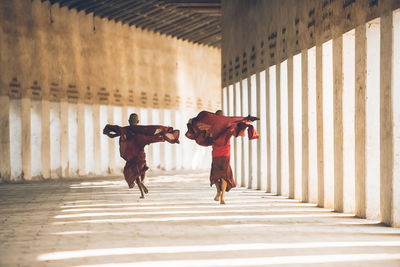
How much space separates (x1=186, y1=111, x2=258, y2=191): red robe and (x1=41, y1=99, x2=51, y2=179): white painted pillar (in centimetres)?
739

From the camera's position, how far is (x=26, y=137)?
13.8m

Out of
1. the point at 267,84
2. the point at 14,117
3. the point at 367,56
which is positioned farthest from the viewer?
the point at 14,117

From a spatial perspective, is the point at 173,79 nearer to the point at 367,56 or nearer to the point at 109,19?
the point at 109,19

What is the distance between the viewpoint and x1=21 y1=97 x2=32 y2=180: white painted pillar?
13734mm

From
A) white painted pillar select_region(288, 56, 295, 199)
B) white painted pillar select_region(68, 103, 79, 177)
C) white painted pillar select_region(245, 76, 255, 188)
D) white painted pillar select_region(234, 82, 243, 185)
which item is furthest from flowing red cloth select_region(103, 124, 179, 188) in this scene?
white painted pillar select_region(68, 103, 79, 177)

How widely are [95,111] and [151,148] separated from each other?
3029 millimetres

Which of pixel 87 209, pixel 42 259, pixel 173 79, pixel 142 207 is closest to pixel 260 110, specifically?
pixel 142 207

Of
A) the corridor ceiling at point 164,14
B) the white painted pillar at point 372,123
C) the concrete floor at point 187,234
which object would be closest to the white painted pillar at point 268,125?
the concrete floor at point 187,234

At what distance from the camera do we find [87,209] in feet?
25.0

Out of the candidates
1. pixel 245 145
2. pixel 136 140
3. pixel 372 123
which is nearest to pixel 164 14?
pixel 245 145

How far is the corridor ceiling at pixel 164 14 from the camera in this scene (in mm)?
14305

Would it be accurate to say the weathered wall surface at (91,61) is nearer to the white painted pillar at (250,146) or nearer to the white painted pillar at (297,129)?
the white painted pillar at (250,146)

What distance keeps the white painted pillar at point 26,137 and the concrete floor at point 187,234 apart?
16.8 feet

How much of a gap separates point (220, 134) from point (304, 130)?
149cm
